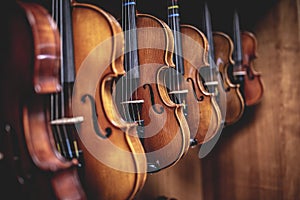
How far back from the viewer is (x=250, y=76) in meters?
2.34

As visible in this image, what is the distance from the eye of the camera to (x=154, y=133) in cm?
154

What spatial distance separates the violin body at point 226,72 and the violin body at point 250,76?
0.59 ft

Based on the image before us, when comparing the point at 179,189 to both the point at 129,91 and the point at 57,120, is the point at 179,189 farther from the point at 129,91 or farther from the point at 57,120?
the point at 57,120

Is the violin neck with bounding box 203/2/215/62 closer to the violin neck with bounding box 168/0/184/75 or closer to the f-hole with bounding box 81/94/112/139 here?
the violin neck with bounding box 168/0/184/75

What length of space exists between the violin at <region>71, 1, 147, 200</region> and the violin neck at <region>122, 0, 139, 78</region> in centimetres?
26

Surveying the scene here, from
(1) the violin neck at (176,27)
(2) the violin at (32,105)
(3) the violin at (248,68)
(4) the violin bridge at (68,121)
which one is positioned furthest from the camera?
(3) the violin at (248,68)

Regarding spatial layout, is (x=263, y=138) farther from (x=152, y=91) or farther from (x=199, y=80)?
(x=152, y=91)

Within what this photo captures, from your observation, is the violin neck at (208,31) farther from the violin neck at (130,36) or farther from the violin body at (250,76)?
the violin neck at (130,36)

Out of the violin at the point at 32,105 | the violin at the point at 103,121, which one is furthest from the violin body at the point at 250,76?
the violin at the point at 32,105

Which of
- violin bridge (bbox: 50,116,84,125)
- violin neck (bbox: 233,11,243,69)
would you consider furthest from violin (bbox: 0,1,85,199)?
violin neck (bbox: 233,11,243,69)

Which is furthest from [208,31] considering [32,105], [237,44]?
[32,105]

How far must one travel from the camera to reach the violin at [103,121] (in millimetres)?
1169

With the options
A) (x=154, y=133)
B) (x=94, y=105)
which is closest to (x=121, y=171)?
(x=94, y=105)

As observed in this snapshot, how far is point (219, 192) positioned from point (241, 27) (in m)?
1.25
